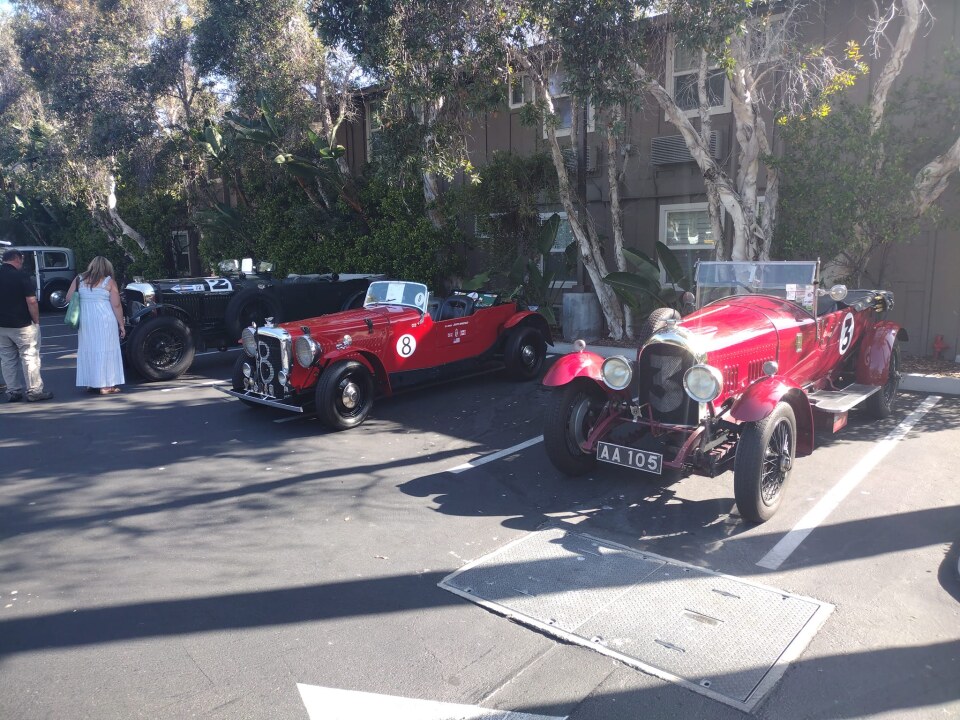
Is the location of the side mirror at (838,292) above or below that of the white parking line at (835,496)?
above

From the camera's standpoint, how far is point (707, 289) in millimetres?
7137

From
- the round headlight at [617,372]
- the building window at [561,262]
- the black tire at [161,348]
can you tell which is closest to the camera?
the round headlight at [617,372]

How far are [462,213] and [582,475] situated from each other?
26.9 feet

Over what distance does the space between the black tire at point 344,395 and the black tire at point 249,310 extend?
3.17 m

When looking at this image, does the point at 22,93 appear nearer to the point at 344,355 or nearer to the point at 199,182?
the point at 199,182

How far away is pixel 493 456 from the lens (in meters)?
6.55

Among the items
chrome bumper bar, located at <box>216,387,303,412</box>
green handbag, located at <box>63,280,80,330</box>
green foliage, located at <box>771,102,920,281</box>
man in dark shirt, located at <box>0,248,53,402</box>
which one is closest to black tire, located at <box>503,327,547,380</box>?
chrome bumper bar, located at <box>216,387,303,412</box>

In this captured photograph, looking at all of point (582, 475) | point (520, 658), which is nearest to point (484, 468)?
point (582, 475)

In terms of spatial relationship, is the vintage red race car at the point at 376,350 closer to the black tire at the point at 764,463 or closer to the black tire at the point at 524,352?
the black tire at the point at 524,352

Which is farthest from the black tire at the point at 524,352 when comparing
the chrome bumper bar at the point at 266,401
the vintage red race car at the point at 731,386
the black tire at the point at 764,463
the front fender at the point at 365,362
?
the black tire at the point at 764,463

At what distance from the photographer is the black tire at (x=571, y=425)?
221 inches

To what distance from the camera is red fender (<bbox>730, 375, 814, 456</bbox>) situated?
15.9 ft

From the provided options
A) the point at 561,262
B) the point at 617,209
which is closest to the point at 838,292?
the point at 617,209

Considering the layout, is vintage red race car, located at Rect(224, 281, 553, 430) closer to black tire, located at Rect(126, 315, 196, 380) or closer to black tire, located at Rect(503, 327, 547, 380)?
black tire, located at Rect(503, 327, 547, 380)
